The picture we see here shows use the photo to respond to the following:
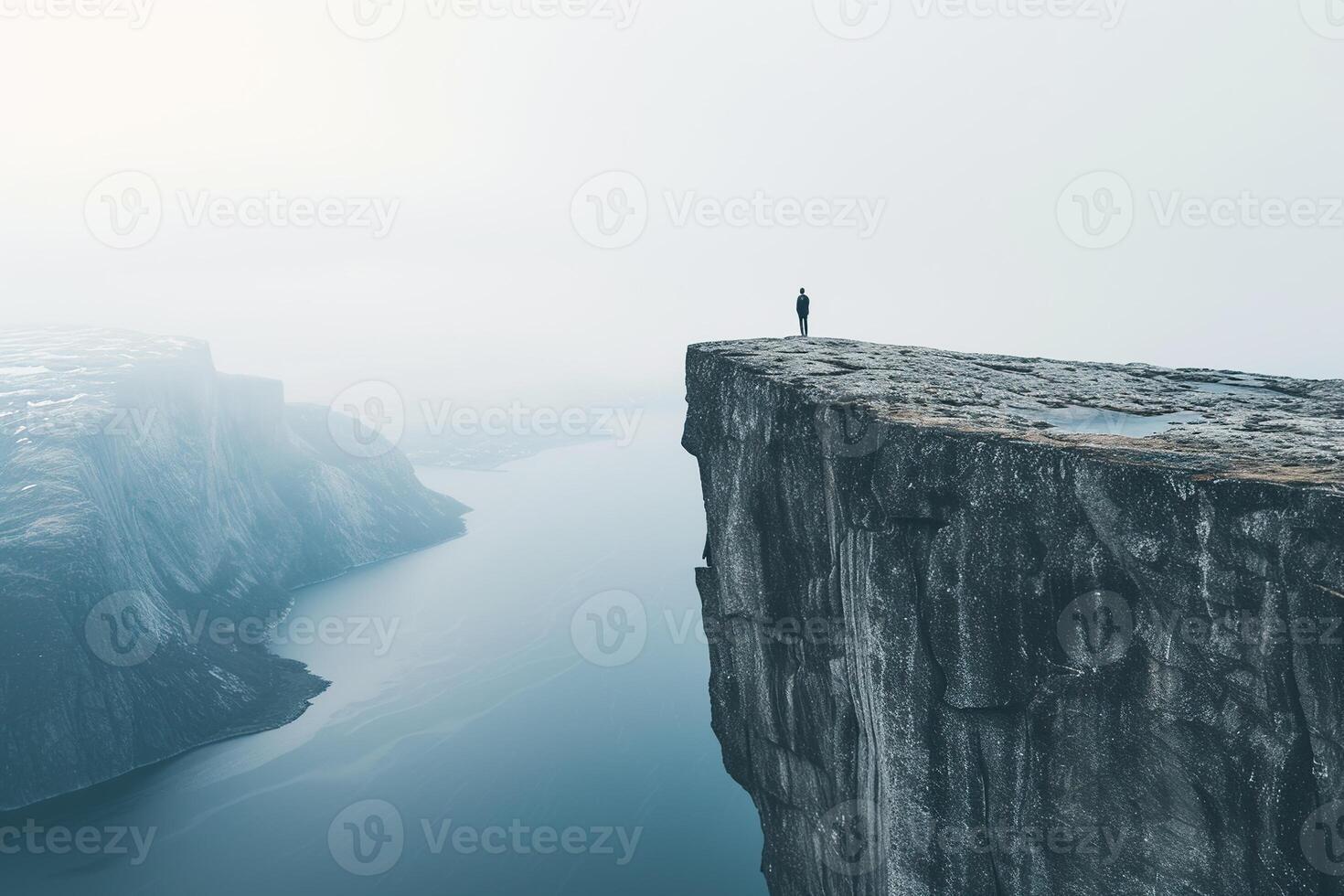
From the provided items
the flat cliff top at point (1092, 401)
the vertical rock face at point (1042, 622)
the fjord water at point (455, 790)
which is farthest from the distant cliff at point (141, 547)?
the flat cliff top at point (1092, 401)

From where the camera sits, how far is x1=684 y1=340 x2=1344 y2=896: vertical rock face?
14531 millimetres

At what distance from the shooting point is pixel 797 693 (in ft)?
90.3

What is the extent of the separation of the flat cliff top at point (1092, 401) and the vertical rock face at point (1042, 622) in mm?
171

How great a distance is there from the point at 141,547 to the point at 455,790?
292 feet

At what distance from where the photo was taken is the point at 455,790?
7694 centimetres

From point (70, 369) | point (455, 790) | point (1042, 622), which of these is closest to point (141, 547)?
point (70, 369)

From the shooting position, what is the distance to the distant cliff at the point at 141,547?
300 ft

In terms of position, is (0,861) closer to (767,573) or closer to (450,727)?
(450,727)

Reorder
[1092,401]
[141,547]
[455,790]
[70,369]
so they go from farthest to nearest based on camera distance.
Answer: [70,369] → [141,547] → [455,790] → [1092,401]

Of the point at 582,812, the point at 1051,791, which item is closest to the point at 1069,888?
the point at 1051,791

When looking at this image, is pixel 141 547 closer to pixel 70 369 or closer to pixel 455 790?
pixel 70 369

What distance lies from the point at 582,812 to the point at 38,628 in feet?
256

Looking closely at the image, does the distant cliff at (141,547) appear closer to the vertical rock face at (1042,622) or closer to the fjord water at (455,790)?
the fjord water at (455,790)

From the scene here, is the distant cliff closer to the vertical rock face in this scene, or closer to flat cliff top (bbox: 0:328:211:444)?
flat cliff top (bbox: 0:328:211:444)
